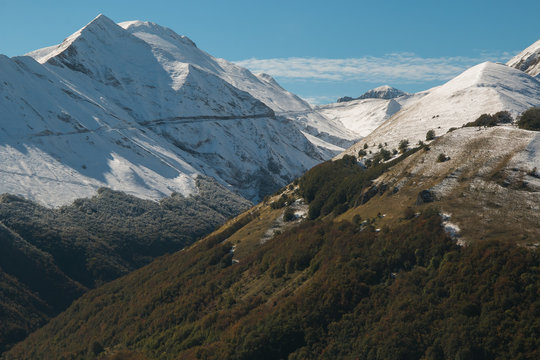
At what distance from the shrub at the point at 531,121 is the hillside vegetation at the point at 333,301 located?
A: 20495 millimetres

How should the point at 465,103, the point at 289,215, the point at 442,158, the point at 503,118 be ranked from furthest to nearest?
1. the point at 465,103
2. the point at 503,118
3. the point at 289,215
4. the point at 442,158

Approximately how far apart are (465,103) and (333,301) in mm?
102750

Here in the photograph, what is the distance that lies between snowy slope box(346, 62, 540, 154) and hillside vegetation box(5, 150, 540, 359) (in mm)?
36098

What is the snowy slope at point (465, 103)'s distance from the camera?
153500 millimetres

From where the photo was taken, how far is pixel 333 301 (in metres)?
79.4

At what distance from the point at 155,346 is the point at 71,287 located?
228ft

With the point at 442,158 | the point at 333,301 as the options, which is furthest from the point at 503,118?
the point at 333,301

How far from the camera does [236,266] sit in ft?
371

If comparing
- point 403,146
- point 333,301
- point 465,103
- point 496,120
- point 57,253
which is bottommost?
point 57,253

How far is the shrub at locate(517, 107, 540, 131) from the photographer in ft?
375

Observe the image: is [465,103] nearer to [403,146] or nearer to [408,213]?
[403,146]

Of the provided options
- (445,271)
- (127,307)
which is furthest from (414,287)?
(127,307)

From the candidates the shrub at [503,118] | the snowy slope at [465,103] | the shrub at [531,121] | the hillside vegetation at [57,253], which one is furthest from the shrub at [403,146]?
the hillside vegetation at [57,253]

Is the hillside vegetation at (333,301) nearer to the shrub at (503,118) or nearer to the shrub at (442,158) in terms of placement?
the shrub at (442,158)
